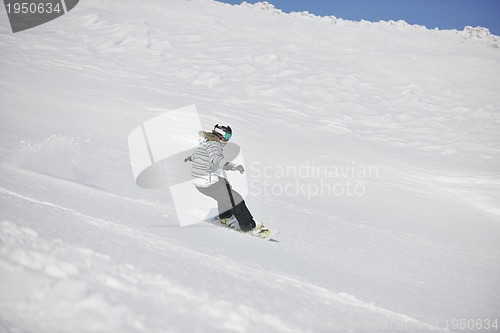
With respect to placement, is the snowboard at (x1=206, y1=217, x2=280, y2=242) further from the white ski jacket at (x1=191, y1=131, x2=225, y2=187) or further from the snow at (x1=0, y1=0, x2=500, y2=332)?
the white ski jacket at (x1=191, y1=131, x2=225, y2=187)

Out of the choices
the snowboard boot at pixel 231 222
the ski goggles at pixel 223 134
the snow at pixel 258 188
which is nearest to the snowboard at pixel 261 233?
the snowboard boot at pixel 231 222

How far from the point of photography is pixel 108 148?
24.3 feet

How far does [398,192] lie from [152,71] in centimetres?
1520

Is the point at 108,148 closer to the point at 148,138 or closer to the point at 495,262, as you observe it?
the point at 148,138

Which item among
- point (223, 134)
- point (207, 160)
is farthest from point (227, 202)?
point (223, 134)

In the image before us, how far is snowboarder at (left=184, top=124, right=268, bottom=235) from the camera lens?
5012 mm

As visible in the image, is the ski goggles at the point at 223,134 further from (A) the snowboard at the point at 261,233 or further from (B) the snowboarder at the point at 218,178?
(A) the snowboard at the point at 261,233

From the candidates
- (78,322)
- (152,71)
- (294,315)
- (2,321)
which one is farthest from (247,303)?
(152,71)

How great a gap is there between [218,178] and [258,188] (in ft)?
7.63

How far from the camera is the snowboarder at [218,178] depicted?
16.4 ft

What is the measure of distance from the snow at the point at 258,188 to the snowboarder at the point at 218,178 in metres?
0.54

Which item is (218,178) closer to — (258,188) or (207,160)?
(207,160)

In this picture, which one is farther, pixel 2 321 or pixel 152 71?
pixel 152 71

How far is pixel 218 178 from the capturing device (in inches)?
204
